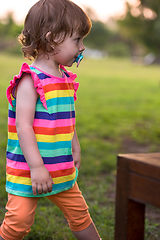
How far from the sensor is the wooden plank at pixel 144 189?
1011 mm

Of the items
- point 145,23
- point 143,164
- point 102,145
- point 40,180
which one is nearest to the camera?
point 143,164

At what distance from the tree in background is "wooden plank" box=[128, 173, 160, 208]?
14.3ft

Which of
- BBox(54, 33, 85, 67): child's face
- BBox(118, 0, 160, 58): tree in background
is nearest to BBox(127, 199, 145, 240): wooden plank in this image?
BBox(54, 33, 85, 67): child's face

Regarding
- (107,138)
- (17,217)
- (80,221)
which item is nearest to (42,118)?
(17,217)

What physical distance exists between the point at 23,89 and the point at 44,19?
1.16 feet

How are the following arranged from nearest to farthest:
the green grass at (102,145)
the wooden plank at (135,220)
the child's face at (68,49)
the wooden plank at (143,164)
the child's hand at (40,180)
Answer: the wooden plank at (143,164), the wooden plank at (135,220), the child's hand at (40,180), the child's face at (68,49), the green grass at (102,145)

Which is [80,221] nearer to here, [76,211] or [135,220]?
[76,211]

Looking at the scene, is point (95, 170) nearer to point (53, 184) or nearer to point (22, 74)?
A: point (53, 184)

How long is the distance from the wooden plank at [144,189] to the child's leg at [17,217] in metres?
0.56

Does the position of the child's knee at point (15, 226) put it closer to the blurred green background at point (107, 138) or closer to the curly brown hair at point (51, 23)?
the blurred green background at point (107, 138)

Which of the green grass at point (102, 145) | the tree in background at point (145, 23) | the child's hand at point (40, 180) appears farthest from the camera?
the tree in background at point (145, 23)

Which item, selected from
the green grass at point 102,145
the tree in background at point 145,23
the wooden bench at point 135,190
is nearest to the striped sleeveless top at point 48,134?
the wooden bench at point 135,190

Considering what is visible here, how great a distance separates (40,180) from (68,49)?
2.16ft

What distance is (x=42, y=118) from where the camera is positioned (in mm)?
1438
